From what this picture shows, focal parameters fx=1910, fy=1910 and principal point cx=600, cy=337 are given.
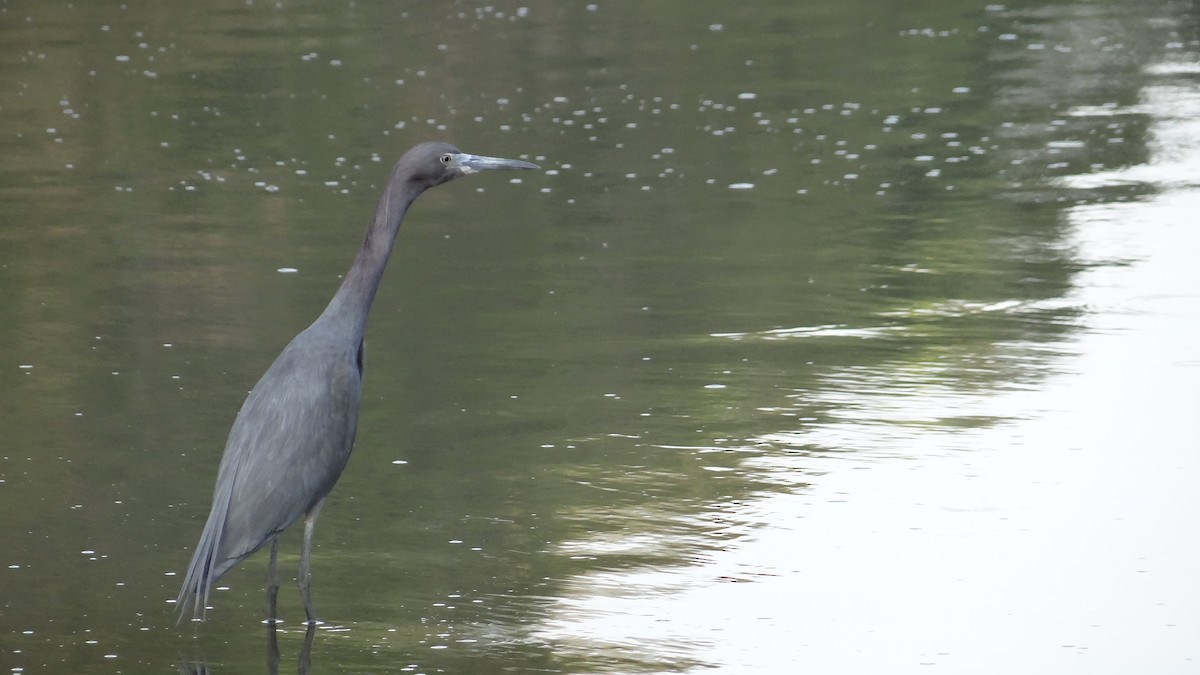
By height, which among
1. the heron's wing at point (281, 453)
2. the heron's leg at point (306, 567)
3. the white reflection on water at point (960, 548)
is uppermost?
the heron's wing at point (281, 453)

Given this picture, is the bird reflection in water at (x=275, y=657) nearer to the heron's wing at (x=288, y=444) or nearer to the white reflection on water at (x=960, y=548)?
the heron's wing at (x=288, y=444)

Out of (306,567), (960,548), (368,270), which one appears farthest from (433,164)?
(960,548)

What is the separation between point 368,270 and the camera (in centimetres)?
708

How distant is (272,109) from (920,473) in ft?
37.5

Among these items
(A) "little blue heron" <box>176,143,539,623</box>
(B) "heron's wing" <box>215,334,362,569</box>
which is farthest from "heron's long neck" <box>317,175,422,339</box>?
(B) "heron's wing" <box>215,334,362,569</box>

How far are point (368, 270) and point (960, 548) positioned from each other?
8.33 ft

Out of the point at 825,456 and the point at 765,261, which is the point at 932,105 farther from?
the point at 825,456

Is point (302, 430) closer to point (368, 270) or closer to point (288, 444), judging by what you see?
point (288, 444)

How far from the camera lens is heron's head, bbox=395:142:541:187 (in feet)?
23.5

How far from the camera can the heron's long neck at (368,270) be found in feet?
23.1

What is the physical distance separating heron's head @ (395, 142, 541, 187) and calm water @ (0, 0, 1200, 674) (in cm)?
Result: 150

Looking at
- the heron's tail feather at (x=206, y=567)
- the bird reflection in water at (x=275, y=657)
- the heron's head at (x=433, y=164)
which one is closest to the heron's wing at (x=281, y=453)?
the heron's tail feather at (x=206, y=567)

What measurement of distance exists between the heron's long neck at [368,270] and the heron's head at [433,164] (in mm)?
75

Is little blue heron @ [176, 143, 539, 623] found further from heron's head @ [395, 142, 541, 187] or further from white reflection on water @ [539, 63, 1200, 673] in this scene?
white reflection on water @ [539, 63, 1200, 673]
